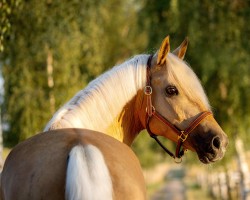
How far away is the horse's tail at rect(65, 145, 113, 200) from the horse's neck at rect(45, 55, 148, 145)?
1176mm

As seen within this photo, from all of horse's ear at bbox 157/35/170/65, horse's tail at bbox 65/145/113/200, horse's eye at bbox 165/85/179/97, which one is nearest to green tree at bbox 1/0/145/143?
horse's ear at bbox 157/35/170/65

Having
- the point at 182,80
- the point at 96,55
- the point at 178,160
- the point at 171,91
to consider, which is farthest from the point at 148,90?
the point at 96,55

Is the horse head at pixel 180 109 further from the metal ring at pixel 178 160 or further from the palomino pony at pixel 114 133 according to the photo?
the metal ring at pixel 178 160

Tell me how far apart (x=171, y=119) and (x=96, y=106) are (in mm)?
694

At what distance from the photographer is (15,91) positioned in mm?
Answer: 16438

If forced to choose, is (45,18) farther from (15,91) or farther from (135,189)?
(135,189)

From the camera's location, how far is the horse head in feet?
14.2

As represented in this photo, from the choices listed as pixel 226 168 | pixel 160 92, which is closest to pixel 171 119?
pixel 160 92

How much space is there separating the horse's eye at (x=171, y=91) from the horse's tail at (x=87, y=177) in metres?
1.75

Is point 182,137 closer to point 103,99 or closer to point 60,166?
point 103,99

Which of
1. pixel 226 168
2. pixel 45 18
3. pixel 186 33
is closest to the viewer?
pixel 45 18

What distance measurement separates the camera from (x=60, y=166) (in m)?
2.76

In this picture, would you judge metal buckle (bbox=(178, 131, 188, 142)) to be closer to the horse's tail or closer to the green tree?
the horse's tail

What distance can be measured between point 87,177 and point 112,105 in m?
1.60
